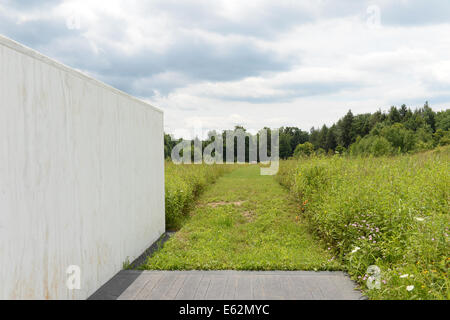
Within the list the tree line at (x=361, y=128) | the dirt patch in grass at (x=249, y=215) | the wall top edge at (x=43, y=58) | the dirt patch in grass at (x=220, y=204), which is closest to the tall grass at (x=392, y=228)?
the dirt patch in grass at (x=249, y=215)

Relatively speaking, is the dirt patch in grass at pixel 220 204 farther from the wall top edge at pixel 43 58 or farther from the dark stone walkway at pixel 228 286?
the wall top edge at pixel 43 58

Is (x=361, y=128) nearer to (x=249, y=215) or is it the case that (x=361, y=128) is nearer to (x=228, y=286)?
(x=249, y=215)

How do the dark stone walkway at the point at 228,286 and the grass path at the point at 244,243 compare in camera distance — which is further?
the grass path at the point at 244,243

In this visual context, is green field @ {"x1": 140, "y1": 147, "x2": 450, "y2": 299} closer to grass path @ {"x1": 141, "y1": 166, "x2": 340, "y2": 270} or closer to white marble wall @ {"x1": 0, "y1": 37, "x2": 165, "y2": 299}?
grass path @ {"x1": 141, "y1": 166, "x2": 340, "y2": 270}

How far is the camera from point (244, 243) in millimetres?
5402

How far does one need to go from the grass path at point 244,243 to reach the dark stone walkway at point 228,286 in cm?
23

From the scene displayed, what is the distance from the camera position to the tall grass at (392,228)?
2898 millimetres

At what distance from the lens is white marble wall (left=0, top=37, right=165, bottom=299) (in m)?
2.17

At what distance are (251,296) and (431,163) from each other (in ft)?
19.5

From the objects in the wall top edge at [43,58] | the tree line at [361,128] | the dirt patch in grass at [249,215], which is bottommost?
the dirt patch in grass at [249,215]

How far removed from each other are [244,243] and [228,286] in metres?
1.93

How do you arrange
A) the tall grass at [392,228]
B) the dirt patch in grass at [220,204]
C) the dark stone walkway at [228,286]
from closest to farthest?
the tall grass at [392,228], the dark stone walkway at [228,286], the dirt patch in grass at [220,204]
